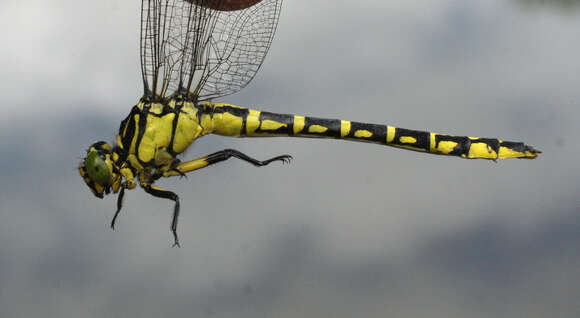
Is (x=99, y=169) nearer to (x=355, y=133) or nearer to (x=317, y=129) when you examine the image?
(x=317, y=129)

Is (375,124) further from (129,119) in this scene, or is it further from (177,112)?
(129,119)

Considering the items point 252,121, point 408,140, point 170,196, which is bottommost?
point 170,196

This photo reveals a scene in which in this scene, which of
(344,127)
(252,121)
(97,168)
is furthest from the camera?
(344,127)

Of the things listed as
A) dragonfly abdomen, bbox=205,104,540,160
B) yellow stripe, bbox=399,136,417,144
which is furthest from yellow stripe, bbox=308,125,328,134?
yellow stripe, bbox=399,136,417,144

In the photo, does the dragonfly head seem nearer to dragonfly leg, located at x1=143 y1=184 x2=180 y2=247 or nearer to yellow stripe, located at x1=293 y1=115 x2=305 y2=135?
dragonfly leg, located at x1=143 y1=184 x2=180 y2=247

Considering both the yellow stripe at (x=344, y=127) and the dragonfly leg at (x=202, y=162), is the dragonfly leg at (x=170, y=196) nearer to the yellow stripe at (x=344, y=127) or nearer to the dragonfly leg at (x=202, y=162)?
the dragonfly leg at (x=202, y=162)

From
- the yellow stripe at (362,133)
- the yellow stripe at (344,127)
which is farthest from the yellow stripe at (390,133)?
the yellow stripe at (344,127)

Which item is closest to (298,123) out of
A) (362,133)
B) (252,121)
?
(252,121)
